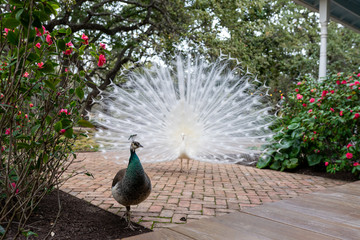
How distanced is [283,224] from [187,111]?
10.1ft

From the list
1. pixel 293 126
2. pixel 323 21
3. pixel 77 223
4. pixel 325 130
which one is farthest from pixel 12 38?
pixel 323 21

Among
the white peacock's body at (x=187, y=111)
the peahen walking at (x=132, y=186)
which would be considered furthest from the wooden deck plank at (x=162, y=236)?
the white peacock's body at (x=187, y=111)

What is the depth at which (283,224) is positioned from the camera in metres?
2.56

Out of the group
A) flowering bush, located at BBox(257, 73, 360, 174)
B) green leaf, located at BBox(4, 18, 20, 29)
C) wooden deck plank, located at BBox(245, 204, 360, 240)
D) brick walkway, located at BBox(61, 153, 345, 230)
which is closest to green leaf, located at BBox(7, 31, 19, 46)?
green leaf, located at BBox(4, 18, 20, 29)

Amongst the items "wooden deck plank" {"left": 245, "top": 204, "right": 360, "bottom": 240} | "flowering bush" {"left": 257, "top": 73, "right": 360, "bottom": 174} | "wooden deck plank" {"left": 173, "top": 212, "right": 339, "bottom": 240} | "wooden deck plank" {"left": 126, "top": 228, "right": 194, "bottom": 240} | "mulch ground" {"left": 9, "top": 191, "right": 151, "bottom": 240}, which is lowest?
"mulch ground" {"left": 9, "top": 191, "right": 151, "bottom": 240}

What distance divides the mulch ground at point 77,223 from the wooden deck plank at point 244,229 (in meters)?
0.55

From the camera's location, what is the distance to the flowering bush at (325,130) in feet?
16.7

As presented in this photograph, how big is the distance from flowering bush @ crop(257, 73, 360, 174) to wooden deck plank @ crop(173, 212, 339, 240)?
2.90 m

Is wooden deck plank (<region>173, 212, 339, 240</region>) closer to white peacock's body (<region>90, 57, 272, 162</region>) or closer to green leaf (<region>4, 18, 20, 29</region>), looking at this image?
green leaf (<region>4, 18, 20, 29</region>)

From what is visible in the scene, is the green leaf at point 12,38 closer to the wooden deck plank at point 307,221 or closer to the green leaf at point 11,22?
the green leaf at point 11,22

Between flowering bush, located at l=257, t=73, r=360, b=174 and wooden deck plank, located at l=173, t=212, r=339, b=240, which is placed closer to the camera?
wooden deck plank, located at l=173, t=212, r=339, b=240

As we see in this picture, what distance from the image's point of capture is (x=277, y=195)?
404 centimetres

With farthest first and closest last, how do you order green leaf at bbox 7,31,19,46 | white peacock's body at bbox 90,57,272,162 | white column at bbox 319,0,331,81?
white column at bbox 319,0,331,81 → white peacock's body at bbox 90,57,272,162 → green leaf at bbox 7,31,19,46

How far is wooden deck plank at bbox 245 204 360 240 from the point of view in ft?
7.79
